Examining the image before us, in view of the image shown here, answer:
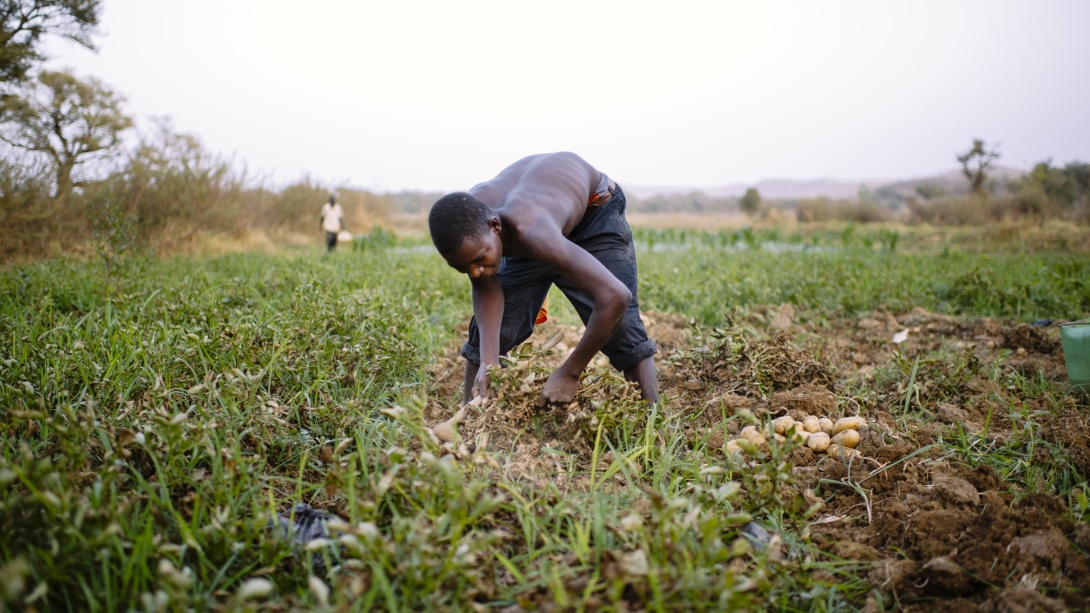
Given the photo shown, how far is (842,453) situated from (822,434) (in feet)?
0.38

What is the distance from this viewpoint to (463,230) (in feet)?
6.38

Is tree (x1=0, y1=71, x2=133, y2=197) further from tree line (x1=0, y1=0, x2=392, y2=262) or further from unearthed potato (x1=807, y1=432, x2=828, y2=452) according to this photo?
unearthed potato (x1=807, y1=432, x2=828, y2=452)

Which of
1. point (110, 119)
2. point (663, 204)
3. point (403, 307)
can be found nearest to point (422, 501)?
point (403, 307)

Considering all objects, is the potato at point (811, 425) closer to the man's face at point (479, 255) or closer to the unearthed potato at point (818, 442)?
the unearthed potato at point (818, 442)

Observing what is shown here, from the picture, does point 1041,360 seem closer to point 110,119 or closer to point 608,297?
point 608,297

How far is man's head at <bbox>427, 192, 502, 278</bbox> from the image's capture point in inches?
76.4

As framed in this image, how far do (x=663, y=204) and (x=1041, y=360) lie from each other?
4980cm

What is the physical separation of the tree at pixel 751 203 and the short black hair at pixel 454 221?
3065cm

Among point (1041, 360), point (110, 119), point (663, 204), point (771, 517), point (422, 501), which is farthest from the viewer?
point (663, 204)

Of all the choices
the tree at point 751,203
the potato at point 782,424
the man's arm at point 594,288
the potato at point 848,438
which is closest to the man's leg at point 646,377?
the potato at point 782,424

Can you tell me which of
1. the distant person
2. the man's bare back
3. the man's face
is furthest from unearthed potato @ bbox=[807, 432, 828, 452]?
the distant person

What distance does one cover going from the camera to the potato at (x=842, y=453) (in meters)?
2.18

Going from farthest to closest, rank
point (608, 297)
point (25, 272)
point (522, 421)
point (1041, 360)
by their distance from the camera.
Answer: point (25, 272), point (1041, 360), point (522, 421), point (608, 297)

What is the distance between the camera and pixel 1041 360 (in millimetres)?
3506
